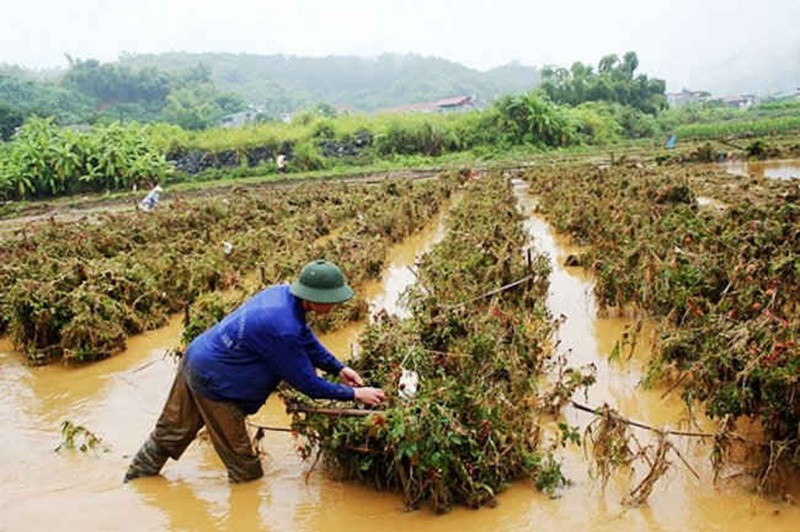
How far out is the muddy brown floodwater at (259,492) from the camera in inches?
171

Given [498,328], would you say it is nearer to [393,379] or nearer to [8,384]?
[393,379]

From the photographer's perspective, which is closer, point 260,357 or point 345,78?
point 260,357

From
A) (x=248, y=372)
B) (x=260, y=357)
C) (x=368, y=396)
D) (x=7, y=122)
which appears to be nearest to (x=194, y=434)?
(x=248, y=372)

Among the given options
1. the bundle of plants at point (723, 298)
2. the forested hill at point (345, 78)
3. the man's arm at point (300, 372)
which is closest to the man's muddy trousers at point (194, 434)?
the man's arm at point (300, 372)

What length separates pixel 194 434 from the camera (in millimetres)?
4980

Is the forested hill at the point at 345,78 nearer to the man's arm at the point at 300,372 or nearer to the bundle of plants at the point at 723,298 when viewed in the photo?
the bundle of plants at the point at 723,298

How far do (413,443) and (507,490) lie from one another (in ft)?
2.89

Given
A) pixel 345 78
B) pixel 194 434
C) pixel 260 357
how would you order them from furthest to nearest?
1. pixel 345 78
2. pixel 194 434
3. pixel 260 357

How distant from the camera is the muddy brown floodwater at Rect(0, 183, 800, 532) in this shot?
171 inches

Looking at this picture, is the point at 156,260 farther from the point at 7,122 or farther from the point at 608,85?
the point at 608,85

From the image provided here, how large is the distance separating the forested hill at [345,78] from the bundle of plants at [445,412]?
322 ft

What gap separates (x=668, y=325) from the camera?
670 cm

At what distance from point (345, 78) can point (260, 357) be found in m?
136

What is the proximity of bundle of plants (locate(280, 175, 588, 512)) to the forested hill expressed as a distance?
9810 centimetres
